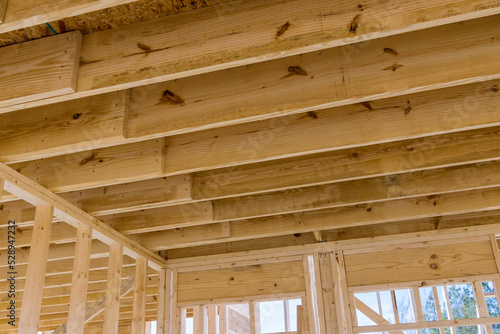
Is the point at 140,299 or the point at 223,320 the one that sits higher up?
the point at 223,320

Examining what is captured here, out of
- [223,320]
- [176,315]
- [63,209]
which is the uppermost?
[63,209]

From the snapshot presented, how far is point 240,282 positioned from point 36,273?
85.1 inches

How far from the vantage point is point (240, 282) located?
4688 millimetres

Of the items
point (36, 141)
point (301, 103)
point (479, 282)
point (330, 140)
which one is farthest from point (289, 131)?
point (479, 282)

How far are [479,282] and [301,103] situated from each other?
2973mm

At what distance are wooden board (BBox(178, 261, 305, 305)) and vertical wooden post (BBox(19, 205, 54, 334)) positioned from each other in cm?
197

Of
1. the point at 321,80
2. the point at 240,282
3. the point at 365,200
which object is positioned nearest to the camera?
the point at 321,80

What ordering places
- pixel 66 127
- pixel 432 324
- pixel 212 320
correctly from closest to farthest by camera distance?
1. pixel 66 127
2. pixel 432 324
3. pixel 212 320

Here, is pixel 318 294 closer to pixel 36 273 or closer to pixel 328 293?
pixel 328 293

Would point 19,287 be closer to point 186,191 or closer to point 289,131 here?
point 186,191

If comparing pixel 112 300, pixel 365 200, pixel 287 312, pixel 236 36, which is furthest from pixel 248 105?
pixel 287 312

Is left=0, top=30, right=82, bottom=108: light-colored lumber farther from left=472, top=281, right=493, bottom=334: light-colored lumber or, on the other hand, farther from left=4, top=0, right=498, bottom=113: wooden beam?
left=472, top=281, right=493, bottom=334: light-colored lumber

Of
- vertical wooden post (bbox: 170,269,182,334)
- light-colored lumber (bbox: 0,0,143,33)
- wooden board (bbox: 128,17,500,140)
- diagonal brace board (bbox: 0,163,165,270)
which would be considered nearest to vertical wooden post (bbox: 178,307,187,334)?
vertical wooden post (bbox: 170,269,182,334)

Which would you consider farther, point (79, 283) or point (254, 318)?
point (254, 318)
